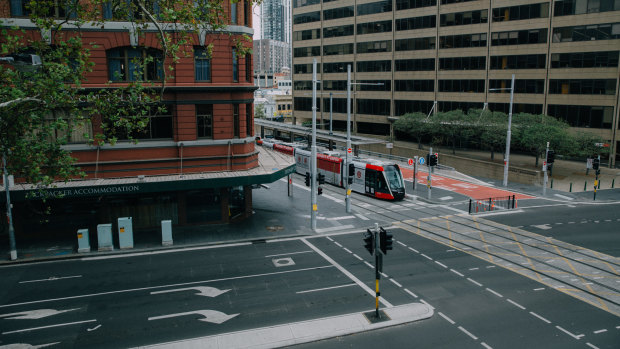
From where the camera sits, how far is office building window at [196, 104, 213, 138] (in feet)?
87.6

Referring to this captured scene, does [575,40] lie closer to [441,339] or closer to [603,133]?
[603,133]

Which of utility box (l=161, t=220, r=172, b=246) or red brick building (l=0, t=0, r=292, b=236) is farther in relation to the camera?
red brick building (l=0, t=0, r=292, b=236)

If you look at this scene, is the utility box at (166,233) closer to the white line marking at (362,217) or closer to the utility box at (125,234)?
the utility box at (125,234)

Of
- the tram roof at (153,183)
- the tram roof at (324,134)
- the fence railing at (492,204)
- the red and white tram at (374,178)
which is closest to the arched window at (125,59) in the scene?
the tram roof at (153,183)

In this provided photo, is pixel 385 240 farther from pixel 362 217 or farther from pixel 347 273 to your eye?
pixel 362 217

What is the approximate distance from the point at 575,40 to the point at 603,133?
35.3 feet

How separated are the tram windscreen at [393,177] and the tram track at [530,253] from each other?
374 cm

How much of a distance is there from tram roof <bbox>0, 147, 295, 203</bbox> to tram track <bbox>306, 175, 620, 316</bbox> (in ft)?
30.0

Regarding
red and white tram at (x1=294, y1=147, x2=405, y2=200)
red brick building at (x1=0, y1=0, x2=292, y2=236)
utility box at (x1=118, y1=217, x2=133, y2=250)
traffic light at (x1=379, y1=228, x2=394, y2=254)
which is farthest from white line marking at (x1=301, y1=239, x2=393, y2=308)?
utility box at (x1=118, y1=217, x2=133, y2=250)

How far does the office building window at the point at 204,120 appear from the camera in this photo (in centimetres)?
2670

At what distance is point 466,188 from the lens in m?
40.8

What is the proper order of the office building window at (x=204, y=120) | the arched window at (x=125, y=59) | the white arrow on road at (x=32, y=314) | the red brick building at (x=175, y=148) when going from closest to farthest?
the white arrow on road at (x=32, y=314), the red brick building at (x=175, y=148), the arched window at (x=125, y=59), the office building window at (x=204, y=120)

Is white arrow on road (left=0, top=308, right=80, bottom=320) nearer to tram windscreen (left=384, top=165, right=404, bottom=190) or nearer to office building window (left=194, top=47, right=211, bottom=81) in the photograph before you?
office building window (left=194, top=47, right=211, bottom=81)

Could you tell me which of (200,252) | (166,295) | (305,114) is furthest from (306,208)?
(305,114)
